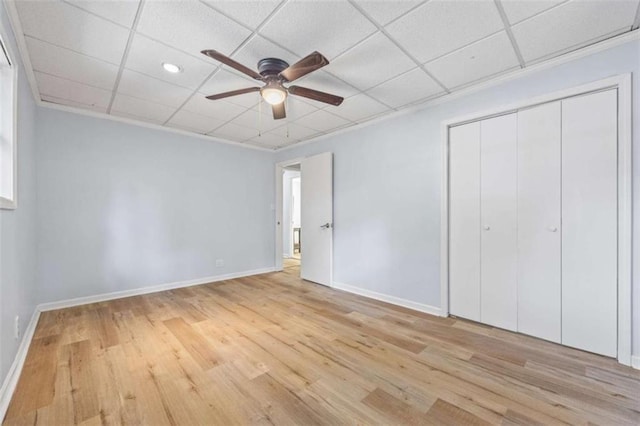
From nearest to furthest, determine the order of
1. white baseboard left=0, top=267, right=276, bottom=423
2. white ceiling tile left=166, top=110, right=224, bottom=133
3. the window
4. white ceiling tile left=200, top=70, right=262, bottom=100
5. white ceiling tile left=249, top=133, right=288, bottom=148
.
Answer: white baseboard left=0, top=267, right=276, bottom=423 → the window → white ceiling tile left=200, top=70, right=262, bottom=100 → white ceiling tile left=166, top=110, right=224, bottom=133 → white ceiling tile left=249, top=133, right=288, bottom=148

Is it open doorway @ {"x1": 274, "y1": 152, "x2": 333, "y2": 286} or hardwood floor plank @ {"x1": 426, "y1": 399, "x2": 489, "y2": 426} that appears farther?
open doorway @ {"x1": 274, "y1": 152, "x2": 333, "y2": 286}

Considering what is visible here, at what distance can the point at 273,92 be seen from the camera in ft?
7.16

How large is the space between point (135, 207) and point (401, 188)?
3.68m

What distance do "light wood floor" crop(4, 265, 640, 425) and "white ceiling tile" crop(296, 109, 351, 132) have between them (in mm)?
2492

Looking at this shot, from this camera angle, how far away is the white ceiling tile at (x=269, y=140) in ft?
14.5

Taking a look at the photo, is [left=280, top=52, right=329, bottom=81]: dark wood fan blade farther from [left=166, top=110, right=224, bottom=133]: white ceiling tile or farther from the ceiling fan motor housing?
[left=166, top=110, right=224, bottom=133]: white ceiling tile

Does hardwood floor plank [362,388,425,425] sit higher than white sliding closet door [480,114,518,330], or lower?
lower

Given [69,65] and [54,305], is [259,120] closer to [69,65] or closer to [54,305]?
[69,65]

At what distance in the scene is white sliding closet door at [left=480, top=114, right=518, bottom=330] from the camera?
2559 mm

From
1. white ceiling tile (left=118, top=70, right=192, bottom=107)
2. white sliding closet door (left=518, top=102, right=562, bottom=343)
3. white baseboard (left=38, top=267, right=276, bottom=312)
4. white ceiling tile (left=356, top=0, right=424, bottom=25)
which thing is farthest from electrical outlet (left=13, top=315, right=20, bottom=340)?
white sliding closet door (left=518, top=102, right=562, bottom=343)

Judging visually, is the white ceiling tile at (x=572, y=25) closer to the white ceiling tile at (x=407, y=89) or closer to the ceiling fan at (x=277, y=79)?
the white ceiling tile at (x=407, y=89)

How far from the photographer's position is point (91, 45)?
2.05 metres

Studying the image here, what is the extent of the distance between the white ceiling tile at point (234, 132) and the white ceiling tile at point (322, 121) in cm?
89

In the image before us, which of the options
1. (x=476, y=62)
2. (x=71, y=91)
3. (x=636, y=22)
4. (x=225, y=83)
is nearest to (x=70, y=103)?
(x=71, y=91)
